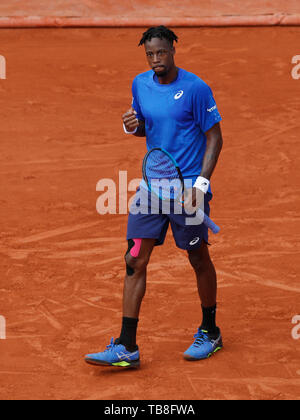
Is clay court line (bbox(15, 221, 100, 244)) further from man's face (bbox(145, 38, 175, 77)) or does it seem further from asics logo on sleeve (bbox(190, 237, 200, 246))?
man's face (bbox(145, 38, 175, 77))

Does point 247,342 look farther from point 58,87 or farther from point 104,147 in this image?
point 58,87

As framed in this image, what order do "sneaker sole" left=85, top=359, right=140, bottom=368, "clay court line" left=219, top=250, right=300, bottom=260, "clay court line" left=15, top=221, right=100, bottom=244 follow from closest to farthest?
"sneaker sole" left=85, top=359, right=140, bottom=368
"clay court line" left=219, top=250, right=300, bottom=260
"clay court line" left=15, top=221, right=100, bottom=244

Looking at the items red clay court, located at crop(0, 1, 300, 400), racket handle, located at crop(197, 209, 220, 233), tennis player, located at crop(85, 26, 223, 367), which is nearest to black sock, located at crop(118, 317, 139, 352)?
tennis player, located at crop(85, 26, 223, 367)

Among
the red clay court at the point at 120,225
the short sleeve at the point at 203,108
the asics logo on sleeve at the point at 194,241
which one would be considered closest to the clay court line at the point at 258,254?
the red clay court at the point at 120,225

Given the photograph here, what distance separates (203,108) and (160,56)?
1.53 feet

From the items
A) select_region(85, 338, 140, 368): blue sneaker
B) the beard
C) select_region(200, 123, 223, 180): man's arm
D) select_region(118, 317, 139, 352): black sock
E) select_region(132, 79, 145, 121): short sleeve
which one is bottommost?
select_region(85, 338, 140, 368): blue sneaker

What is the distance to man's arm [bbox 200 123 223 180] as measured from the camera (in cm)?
586

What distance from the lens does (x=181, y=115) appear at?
19.1 ft

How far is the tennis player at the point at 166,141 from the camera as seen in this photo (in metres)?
5.82

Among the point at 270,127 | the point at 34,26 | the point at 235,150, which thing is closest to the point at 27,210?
the point at 235,150

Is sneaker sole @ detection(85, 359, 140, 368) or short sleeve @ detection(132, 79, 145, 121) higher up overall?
short sleeve @ detection(132, 79, 145, 121)

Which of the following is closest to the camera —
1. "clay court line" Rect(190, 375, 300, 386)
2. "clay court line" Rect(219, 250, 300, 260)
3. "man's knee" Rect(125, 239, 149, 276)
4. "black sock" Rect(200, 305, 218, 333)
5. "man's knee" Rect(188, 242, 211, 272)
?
"clay court line" Rect(190, 375, 300, 386)

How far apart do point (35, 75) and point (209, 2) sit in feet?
12.2

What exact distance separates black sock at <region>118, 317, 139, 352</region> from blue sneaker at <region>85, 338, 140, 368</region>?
0.03 meters
